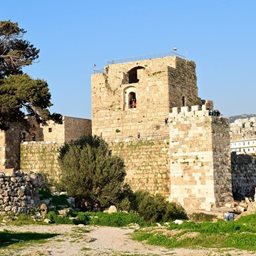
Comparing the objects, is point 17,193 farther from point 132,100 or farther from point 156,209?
point 132,100

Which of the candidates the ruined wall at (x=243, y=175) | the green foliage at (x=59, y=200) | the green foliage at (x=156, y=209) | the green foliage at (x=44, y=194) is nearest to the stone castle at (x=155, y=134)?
the green foliage at (x=156, y=209)

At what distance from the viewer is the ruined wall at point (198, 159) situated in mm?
26766

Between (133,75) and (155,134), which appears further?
(133,75)

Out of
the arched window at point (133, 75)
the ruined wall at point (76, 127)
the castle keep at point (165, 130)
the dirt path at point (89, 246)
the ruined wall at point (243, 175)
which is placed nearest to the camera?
the dirt path at point (89, 246)

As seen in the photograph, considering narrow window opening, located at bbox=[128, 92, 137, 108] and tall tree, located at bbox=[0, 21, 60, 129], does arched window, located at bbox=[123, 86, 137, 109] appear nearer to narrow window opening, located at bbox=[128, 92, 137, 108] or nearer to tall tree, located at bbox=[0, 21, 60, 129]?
narrow window opening, located at bbox=[128, 92, 137, 108]

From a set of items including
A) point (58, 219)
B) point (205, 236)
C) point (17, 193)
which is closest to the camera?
point (205, 236)

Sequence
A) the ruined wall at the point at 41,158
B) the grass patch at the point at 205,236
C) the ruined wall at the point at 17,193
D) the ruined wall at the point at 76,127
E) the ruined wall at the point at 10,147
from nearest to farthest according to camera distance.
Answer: the grass patch at the point at 205,236 → the ruined wall at the point at 17,193 → the ruined wall at the point at 10,147 → the ruined wall at the point at 41,158 → the ruined wall at the point at 76,127

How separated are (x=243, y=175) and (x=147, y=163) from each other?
17.5 feet

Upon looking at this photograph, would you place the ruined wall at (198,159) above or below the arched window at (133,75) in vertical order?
below

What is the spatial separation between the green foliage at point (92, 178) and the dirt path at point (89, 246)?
716cm

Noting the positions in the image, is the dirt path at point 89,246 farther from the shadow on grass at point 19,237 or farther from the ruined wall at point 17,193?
the ruined wall at point 17,193

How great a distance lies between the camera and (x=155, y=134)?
34.5 metres

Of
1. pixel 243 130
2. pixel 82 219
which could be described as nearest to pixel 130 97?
pixel 82 219

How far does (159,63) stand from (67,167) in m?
12.9
